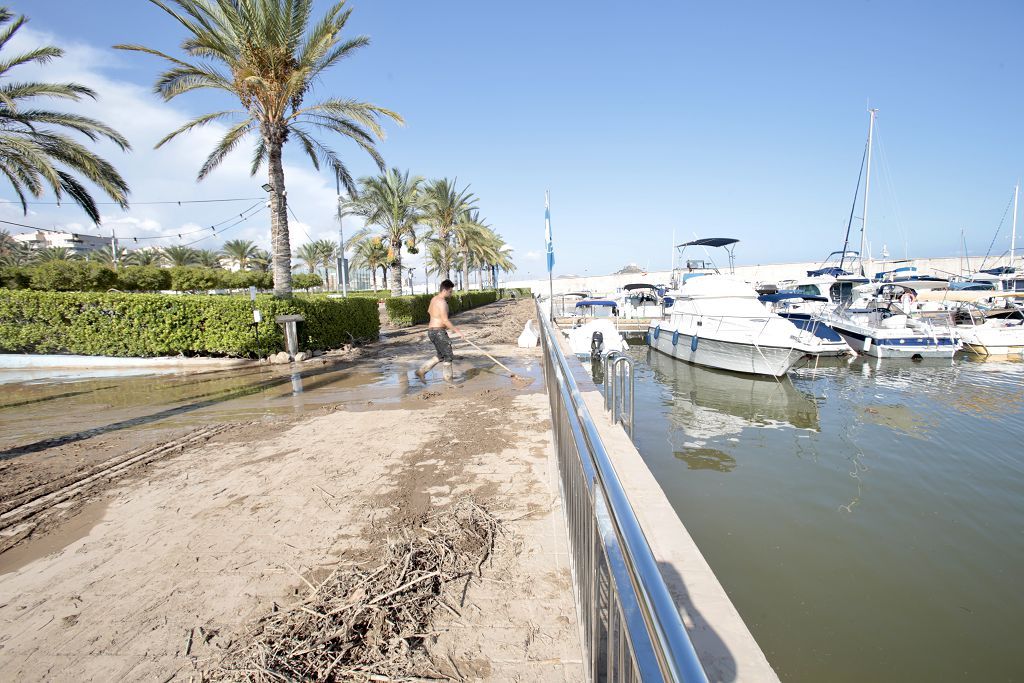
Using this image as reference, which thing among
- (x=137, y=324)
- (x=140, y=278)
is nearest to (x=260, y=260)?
(x=140, y=278)

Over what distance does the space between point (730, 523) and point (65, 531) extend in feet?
22.6

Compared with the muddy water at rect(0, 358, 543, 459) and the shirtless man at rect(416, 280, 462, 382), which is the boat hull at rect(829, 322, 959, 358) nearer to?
the muddy water at rect(0, 358, 543, 459)

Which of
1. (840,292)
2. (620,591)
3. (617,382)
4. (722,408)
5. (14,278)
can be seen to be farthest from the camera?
(840,292)

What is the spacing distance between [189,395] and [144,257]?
5626cm

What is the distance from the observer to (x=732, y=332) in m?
16.0

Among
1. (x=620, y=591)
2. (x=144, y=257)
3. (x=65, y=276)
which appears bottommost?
(x=620, y=591)

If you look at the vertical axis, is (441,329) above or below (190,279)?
below

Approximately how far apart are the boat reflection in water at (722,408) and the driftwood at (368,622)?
20.5 feet

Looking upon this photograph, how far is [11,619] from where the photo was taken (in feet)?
9.08

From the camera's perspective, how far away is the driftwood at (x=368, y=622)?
2.20 m

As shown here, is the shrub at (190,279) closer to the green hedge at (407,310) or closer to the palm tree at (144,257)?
the palm tree at (144,257)

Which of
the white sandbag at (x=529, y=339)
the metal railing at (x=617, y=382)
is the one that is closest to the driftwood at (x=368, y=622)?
the metal railing at (x=617, y=382)

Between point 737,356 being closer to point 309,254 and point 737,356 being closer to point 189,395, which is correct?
point 189,395

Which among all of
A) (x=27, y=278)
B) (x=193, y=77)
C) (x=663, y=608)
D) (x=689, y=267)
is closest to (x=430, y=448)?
(x=663, y=608)
